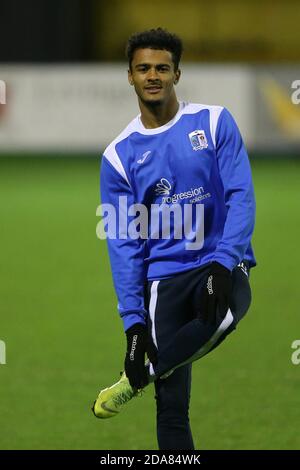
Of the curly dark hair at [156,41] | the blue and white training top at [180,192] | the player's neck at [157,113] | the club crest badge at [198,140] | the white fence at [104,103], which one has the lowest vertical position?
the blue and white training top at [180,192]

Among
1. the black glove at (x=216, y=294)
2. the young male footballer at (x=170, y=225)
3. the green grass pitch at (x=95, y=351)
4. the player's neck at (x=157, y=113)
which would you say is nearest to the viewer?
the black glove at (x=216, y=294)

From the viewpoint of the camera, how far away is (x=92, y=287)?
1142 centimetres

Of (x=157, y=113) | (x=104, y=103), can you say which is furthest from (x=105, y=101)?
(x=157, y=113)

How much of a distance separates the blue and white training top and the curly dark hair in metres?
0.30

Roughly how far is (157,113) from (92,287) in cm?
645

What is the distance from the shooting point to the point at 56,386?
305 inches

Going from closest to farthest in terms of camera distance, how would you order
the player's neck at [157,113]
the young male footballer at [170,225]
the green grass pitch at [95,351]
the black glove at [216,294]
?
the black glove at [216,294] → the young male footballer at [170,225] → the player's neck at [157,113] → the green grass pitch at [95,351]

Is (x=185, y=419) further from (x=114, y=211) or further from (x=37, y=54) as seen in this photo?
(x=37, y=54)

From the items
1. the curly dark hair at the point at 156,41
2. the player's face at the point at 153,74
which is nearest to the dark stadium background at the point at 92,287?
the player's face at the point at 153,74

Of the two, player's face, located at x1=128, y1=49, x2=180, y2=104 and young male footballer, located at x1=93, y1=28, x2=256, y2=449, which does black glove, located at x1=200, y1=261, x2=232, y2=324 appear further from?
player's face, located at x1=128, y1=49, x2=180, y2=104

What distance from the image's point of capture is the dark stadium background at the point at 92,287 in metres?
6.91

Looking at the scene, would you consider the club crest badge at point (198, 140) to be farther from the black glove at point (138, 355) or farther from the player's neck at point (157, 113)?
the black glove at point (138, 355)
